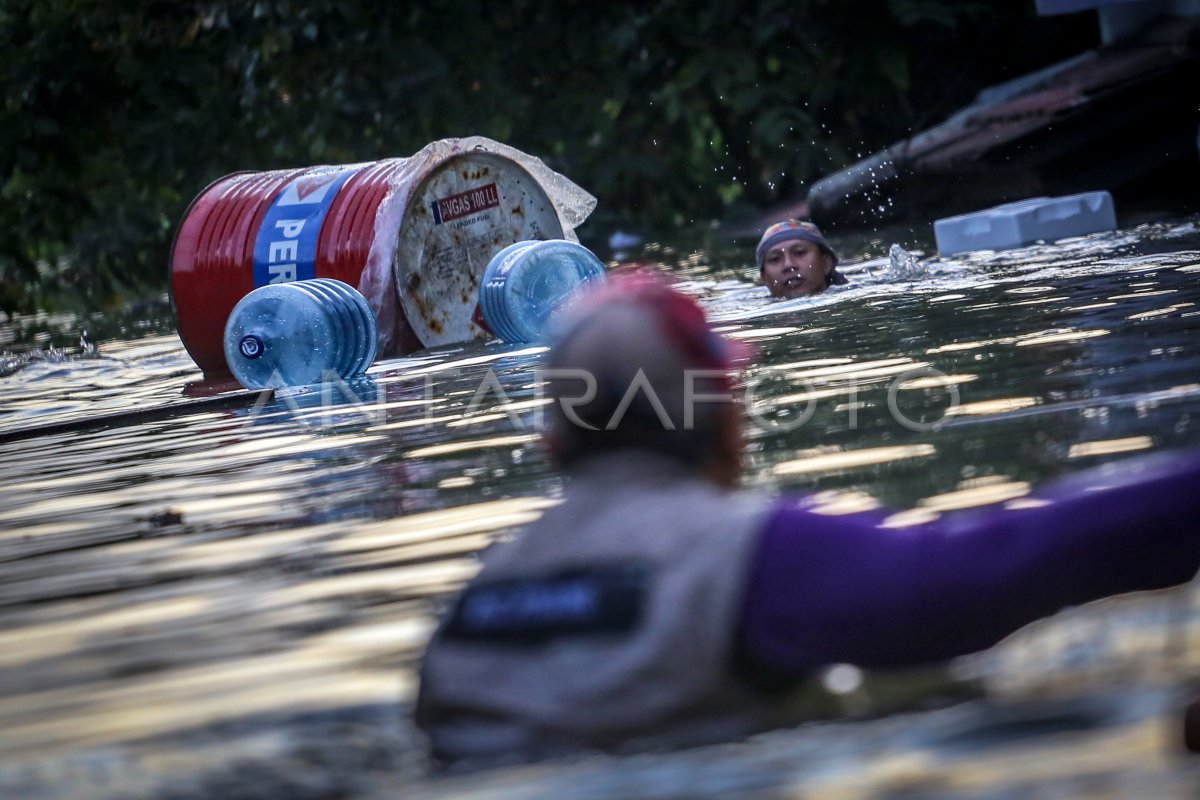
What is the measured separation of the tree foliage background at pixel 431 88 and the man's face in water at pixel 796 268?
710 cm

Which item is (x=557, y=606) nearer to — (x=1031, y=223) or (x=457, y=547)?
(x=457, y=547)

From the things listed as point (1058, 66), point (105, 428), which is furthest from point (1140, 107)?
point (105, 428)

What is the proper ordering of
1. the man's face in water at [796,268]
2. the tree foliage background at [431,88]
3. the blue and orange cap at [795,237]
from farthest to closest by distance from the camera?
the tree foliage background at [431,88], the blue and orange cap at [795,237], the man's face in water at [796,268]

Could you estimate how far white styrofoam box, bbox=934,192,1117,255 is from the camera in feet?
35.0

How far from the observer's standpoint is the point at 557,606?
2.47 m

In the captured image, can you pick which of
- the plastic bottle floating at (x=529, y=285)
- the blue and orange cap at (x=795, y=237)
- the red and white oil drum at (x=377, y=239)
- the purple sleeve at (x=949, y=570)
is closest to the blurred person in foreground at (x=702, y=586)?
the purple sleeve at (x=949, y=570)

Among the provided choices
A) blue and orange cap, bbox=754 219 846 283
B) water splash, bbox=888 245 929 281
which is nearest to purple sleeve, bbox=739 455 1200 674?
water splash, bbox=888 245 929 281

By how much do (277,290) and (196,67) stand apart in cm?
1071

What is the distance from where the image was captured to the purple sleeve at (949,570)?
7.80 feet

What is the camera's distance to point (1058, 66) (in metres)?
15.6

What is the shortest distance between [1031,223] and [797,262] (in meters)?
1.83

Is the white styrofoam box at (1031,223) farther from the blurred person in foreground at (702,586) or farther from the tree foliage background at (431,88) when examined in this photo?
the blurred person in foreground at (702,586)

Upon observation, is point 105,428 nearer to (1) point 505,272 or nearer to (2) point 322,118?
(1) point 505,272

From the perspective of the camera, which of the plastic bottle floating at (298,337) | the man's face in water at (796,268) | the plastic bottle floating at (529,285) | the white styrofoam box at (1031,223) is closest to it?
the plastic bottle floating at (298,337)
